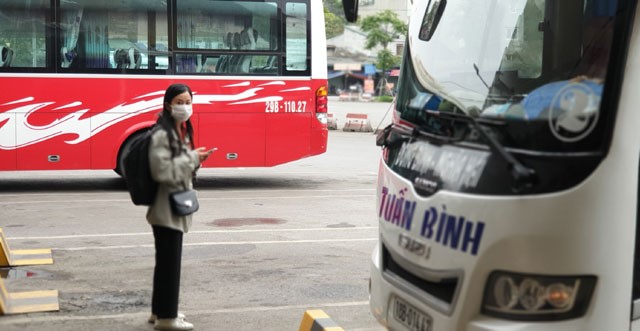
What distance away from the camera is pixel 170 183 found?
5.98 m

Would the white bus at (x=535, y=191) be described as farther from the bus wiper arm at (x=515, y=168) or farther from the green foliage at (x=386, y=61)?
the green foliage at (x=386, y=61)

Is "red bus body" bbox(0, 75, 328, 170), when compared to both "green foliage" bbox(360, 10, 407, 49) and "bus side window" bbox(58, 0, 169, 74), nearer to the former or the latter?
"bus side window" bbox(58, 0, 169, 74)

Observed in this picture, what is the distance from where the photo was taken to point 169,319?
6344 millimetres

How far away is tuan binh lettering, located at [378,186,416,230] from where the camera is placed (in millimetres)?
4477

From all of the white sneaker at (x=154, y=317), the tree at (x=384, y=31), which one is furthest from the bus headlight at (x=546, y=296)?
the tree at (x=384, y=31)

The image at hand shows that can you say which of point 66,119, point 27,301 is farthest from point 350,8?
Answer: point 66,119

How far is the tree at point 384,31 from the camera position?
71.9 m

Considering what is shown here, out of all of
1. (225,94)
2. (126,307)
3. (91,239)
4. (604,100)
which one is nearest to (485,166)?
(604,100)

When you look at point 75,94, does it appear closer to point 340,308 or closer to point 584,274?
point 340,308

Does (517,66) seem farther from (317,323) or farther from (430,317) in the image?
(317,323)

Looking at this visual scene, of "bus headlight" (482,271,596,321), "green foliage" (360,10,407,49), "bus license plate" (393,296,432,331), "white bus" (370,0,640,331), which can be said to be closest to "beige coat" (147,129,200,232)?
"white bus" (370,0,640,331)

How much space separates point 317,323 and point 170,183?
133 centimetres

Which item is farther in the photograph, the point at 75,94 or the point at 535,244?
the point at 75,94

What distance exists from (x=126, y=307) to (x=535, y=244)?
421 cm
